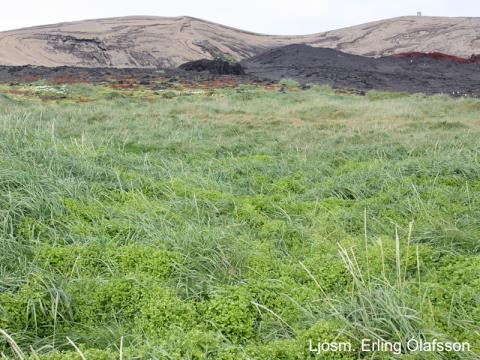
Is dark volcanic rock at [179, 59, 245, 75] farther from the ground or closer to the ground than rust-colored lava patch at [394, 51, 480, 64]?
closer to the ground

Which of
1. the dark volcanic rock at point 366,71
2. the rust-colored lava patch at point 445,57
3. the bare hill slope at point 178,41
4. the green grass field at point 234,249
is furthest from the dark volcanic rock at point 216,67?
the green grass field at point 234,249

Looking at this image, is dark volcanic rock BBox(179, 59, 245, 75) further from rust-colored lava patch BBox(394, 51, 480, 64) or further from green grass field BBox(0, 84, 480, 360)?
green grass field BBox(0, 84, 480, 360)

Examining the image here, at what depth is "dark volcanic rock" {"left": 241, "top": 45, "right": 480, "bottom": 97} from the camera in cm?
2469

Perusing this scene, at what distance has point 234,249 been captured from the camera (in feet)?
13.6

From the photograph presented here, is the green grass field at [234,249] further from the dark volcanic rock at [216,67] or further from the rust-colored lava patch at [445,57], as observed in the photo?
the rust-colored lava patch at [445,57]

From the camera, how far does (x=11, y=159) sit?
18.2ft

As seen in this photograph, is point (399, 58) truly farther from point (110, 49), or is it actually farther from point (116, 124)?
point (116, 124)

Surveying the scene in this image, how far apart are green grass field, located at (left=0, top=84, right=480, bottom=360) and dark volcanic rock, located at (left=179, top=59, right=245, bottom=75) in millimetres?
21361

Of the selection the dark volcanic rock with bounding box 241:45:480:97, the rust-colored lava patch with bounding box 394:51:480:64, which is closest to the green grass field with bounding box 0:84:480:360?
the dark volcanic rock with bounding box 241:45:480:97

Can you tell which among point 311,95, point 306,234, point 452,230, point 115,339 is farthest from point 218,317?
point 311,95

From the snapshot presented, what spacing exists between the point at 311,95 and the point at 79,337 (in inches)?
703

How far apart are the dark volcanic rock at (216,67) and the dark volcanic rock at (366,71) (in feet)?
5.08

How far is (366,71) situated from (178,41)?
1679 centimetres

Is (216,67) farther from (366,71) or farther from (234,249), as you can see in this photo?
(234,249)
